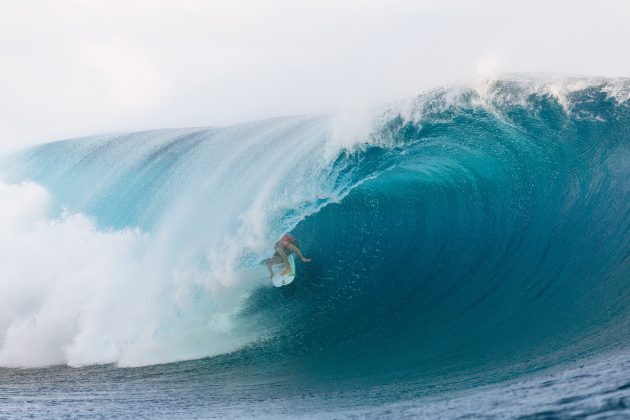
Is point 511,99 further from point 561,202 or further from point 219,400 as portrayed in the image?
point 219,400

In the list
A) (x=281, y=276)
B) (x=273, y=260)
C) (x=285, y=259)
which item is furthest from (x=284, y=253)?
(x=281, y=276)

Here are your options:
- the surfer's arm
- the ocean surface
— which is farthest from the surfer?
the ocean surface

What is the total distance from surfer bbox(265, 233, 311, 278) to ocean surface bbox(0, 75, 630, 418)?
0.73ft

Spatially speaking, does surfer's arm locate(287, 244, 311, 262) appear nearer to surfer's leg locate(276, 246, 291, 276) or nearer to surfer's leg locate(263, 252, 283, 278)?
surfer's leg locate(276, 246, 291, 276)

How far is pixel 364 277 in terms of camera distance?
800cm

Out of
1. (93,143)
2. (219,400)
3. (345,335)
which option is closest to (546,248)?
(345,335)

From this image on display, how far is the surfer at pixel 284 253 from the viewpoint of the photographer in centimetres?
811

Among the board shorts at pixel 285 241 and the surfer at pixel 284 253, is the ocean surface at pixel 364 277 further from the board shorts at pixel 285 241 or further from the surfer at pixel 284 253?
the board shorts at pixel 285 241

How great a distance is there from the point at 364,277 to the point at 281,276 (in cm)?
121

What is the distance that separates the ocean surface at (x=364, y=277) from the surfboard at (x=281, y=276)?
0.43 ft

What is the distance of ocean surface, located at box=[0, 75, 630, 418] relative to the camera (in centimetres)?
542

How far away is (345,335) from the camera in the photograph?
274 inches

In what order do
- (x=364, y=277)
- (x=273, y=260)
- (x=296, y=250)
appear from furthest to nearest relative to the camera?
1. (x=273, y=260)
2. (x=296, y=250)
3. (x=364, y=277)

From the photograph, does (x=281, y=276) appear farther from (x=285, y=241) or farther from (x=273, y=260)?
(x=285, y=241)
